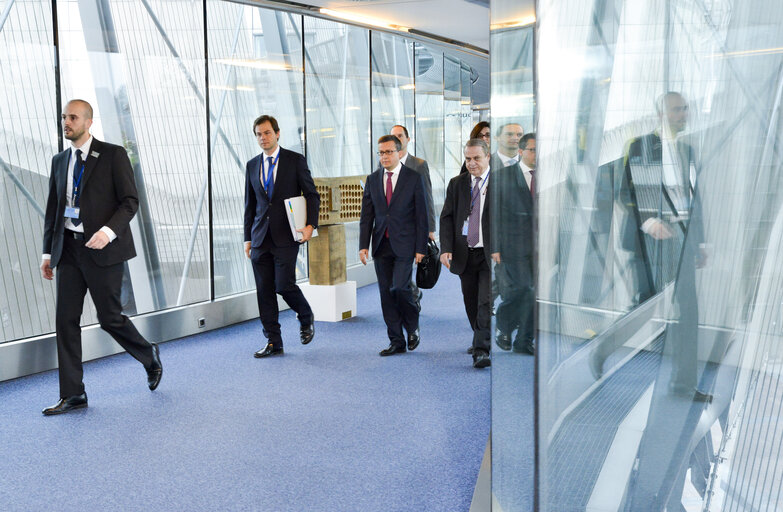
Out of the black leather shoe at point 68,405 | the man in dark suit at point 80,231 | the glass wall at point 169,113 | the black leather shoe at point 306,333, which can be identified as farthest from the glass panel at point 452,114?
the black leather shoe at point 68,405

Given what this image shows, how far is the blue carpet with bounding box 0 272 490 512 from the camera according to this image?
341 centimetres

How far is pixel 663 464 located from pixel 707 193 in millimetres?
463

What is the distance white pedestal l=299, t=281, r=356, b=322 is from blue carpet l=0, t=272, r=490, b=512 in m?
1.10

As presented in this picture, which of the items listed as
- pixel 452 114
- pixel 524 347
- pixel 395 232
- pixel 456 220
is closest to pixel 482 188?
pixel 456 220

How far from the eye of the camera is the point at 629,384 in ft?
4.67

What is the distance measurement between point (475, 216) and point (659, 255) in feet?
13.7

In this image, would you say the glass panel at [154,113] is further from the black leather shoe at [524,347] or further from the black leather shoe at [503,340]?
the black leather shoe at [524,347]

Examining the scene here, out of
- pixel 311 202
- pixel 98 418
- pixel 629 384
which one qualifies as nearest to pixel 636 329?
pixel 629 384

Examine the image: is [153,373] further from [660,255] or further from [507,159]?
A: [660,255]

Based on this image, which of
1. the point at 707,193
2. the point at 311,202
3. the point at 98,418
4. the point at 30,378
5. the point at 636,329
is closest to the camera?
the point at 707,193

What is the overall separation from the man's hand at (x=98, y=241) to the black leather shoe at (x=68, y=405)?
96 centimetres

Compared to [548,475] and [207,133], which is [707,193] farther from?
[207,133]

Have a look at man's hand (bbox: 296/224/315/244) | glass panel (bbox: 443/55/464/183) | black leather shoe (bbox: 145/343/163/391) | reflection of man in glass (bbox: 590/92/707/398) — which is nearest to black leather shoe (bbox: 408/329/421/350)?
man's hand (bbox: 296/224/315/244)

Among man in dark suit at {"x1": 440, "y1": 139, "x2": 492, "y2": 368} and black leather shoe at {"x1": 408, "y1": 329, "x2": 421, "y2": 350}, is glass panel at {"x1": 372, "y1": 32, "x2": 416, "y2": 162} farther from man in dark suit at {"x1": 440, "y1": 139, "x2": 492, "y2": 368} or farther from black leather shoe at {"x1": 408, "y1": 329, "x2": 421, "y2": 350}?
man in dark suit at {"x1": 440, "y1": 139, "x2": 492, "y2": 368}
